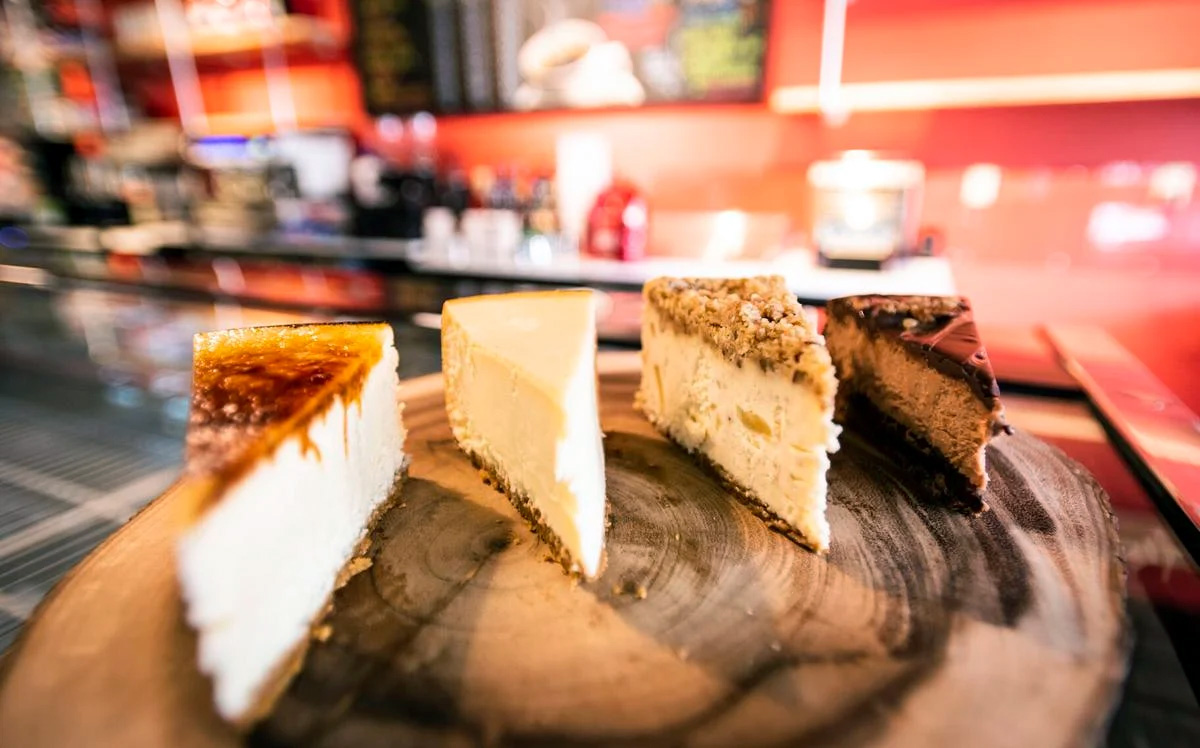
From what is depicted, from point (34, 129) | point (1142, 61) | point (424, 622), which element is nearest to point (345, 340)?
point (424, 622)

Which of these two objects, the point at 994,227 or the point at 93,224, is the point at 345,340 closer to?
the point at 994,227

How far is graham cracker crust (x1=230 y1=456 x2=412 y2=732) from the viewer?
903mm

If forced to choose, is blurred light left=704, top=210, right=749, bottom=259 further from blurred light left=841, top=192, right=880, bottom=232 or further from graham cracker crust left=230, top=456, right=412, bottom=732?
graham cracker crust left=230, top=456, right=412, bottom=732

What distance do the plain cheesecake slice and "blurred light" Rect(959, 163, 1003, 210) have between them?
7.85ft

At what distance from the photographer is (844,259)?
3.02 metres

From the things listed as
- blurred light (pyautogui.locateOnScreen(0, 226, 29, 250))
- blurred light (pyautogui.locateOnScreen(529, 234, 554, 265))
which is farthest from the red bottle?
blurred light (pyautogui.locateOnScreen(0, 226, 29, 250))

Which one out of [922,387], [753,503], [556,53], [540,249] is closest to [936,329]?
[922,387]

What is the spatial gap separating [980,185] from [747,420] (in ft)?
7.81

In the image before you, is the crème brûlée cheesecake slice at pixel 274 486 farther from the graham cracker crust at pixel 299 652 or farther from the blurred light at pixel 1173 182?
the blurred light at pixel 1173 182

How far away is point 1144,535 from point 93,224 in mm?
6532

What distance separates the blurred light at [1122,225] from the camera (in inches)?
110

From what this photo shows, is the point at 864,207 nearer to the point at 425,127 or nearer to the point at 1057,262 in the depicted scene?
the point at 1057,262

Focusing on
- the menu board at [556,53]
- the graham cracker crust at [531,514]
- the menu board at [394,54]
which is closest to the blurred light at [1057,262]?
the menu board at [556,53]

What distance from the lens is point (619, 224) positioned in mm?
3486
